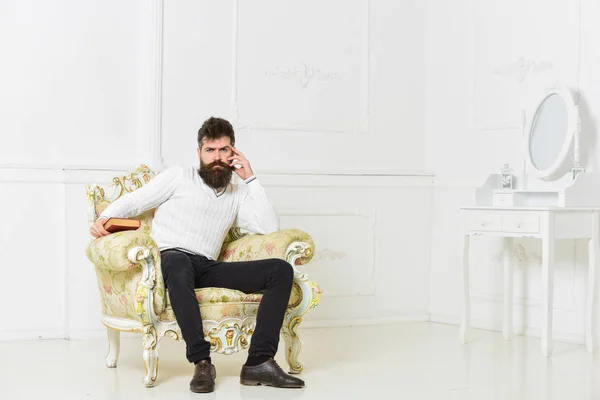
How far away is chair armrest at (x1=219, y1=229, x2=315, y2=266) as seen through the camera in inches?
149

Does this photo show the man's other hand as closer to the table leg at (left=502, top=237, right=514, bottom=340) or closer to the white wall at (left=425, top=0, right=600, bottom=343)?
the table leg at (left=502, top=237, right=514, bottom=340)

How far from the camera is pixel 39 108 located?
4.77 meters

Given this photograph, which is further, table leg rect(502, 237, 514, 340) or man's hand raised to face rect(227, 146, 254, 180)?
table leg rect(502, 237, 514, 340)

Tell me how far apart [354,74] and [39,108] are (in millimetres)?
1976

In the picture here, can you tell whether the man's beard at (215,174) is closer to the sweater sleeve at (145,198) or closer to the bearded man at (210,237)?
the bearded man at (210,237)

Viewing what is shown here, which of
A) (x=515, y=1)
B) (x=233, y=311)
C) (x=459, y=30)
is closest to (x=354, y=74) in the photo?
(x=459, y=30)

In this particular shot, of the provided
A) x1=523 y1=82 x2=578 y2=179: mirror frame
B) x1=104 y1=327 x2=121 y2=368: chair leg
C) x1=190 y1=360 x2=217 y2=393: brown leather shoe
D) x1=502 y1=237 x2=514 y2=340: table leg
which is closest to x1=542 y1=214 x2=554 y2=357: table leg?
x1=523 y1=82 x2=578 y2=179: mirror frame

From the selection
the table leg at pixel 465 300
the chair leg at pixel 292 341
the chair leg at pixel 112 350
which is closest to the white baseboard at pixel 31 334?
the chair leg at pixel 112 350

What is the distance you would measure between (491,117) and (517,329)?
1.30 meters

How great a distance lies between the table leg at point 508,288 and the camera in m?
4.94

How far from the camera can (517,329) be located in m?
5.09

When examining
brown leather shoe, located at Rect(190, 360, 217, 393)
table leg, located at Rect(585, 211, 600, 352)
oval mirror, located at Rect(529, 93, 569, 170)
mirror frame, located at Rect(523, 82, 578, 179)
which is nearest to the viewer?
brown leather shoe, located at Rect(190, 360, 217, 393)

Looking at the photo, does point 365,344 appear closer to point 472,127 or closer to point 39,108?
point 472,127

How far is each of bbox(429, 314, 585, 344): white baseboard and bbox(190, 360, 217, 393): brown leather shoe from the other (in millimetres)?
2274
